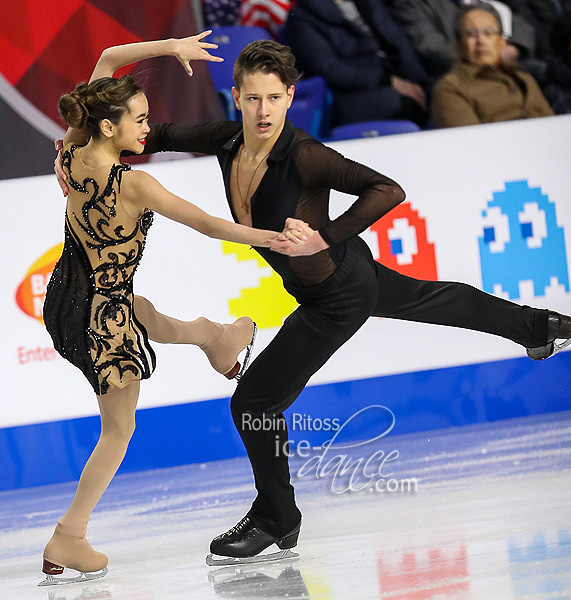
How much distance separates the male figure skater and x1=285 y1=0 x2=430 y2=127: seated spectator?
1.85 metres

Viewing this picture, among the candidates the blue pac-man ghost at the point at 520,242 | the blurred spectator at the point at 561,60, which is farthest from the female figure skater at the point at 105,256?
the blurred spectator at the point at 561,60

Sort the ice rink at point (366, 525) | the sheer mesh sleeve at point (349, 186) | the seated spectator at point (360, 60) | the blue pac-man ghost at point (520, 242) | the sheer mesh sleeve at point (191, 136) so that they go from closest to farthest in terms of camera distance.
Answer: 1. the ice rink at point (366, 525)
2. the sheer mesh sleeve at point (349, 186)
3. the sheer mesh sleeve at point (191, 136)
4. the blue pac-man ghost at point (520, 242)
5. the seated spectator at point (360, 60)

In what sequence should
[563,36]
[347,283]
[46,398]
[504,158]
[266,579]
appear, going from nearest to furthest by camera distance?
[266,579], [347,283], [46,398], [504,158], [563,36]

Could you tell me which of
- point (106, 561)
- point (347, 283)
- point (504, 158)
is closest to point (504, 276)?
point (504, 158)

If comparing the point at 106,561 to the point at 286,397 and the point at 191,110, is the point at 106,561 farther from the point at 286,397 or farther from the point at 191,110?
the point at 191,110

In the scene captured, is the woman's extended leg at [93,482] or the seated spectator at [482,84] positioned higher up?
the seated spectator at [482,84]

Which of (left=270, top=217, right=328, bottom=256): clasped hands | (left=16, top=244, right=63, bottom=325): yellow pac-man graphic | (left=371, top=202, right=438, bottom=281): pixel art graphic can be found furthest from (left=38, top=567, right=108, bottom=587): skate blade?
(left=371, top=202, right=438, bottom=281): pixel art graphic

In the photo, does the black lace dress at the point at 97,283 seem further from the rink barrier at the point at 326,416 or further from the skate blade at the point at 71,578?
the rink barrier at the point at 326,416

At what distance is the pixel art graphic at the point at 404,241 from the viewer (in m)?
4.30

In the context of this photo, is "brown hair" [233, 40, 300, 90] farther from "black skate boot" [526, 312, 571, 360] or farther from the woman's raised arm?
"black skate boot" [526, 312, 571, 360]

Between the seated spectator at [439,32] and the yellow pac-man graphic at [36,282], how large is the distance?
2.10 meters

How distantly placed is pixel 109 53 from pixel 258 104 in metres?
0.58

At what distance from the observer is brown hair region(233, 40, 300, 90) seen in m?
2.72

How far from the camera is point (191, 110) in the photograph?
15.0 feet
